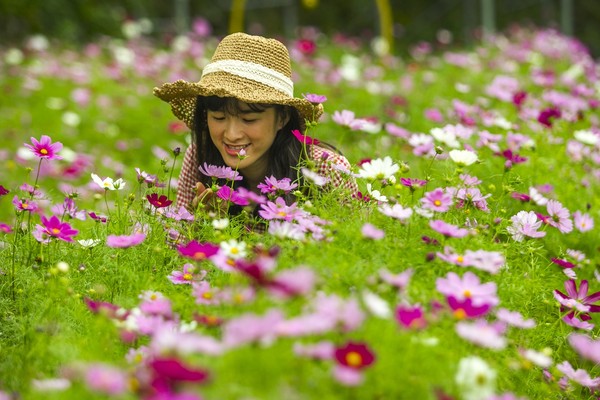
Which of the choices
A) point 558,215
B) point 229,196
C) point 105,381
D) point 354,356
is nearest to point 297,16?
point 558,215

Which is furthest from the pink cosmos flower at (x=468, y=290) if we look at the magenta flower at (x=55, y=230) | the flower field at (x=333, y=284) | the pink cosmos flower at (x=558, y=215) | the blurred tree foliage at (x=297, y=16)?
the blurred tree foliage at (x=297, y=16)

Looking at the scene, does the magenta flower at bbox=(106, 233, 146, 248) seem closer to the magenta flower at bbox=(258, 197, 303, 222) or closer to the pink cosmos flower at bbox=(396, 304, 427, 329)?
the magenta flower at bbox=(258, 197, 303, 222)

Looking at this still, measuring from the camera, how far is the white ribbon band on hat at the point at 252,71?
266cm

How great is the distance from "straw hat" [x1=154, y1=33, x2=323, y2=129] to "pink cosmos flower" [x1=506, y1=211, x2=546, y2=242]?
0.78 m

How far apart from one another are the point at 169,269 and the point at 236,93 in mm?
707

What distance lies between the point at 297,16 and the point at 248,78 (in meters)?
9.24

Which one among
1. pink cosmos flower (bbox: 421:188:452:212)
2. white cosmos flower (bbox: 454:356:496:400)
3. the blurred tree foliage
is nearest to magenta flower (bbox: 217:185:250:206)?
pink cosmos flower (bbox: 421:188:452:212)

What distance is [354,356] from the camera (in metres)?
1.18

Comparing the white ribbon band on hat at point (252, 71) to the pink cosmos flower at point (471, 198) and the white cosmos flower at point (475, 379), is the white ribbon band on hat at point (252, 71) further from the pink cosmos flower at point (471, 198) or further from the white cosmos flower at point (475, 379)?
the white cosmos flower at point (475, 379)

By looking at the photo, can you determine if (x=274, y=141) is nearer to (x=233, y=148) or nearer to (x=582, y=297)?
(x=233, y=148)

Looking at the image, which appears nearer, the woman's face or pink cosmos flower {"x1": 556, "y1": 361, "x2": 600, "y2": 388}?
pink cosmos flower {"x1": 556, "y1": 361, "x2": 600, "y2": 388}

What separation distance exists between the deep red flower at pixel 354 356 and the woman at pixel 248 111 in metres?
1.30

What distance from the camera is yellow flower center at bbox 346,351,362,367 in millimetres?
1166

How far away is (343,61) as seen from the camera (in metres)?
6.74
